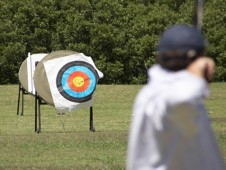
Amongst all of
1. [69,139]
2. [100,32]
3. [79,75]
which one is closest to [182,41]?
[69,139]

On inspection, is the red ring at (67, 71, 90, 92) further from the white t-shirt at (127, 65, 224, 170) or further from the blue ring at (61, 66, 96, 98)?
the white t-shirt at (127, 65, 224, 170)

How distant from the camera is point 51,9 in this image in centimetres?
4394

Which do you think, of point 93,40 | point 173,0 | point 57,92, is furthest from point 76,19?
point 57,92

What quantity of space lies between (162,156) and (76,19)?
39.7 m

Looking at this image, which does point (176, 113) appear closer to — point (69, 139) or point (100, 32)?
point (69, 139)

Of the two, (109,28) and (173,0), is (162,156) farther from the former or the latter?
(173,0)

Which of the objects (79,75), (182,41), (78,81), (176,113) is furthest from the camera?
(79,75)

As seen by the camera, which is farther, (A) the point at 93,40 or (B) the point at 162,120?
(A) the point at 93,40

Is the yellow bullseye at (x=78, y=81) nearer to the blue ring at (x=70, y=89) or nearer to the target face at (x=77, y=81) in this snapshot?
the target face at (x=77, y=81)

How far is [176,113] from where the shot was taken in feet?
10.2

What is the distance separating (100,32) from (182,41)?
39839mm

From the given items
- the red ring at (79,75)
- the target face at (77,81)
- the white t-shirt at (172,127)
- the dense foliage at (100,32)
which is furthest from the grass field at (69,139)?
the dense foliage at (100,32)

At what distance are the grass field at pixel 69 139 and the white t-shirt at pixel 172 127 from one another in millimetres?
6899

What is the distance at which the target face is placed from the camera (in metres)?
15.5
